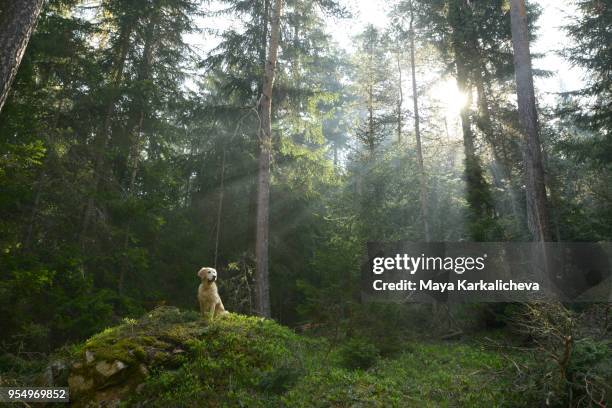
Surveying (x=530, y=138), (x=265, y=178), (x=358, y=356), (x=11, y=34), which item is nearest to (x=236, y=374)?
(x=358, y=356)

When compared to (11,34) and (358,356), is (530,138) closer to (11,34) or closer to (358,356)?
(358,356)

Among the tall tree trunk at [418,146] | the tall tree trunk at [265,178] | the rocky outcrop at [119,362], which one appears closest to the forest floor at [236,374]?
the rocky outcrop at [119,362]

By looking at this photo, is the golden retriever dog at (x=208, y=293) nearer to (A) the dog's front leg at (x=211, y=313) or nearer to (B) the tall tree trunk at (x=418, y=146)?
(A) the dog's front leg at (x=211, y=313)

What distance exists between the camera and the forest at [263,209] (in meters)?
6.95

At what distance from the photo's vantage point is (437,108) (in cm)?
1891

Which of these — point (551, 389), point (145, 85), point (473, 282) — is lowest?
point (551, 389)

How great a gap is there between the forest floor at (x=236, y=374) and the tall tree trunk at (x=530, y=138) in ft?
13.5

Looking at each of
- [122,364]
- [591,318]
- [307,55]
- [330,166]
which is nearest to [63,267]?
[122,364]

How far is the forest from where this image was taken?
22.8ft

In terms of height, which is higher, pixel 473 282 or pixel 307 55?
pixel 307 55

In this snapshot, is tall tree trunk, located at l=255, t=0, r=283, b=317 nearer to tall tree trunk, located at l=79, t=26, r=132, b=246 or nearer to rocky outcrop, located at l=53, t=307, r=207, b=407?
rocky outcrop, located at l=53, t=307, r=207, b=407

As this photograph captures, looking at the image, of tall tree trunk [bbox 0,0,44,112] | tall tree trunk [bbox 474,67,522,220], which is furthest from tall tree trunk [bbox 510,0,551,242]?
tall tree trunk [bbox 0,0,44,112]

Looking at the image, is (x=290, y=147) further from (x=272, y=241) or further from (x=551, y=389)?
(x=551, y=389)

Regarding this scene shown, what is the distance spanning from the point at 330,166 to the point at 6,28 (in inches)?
420
